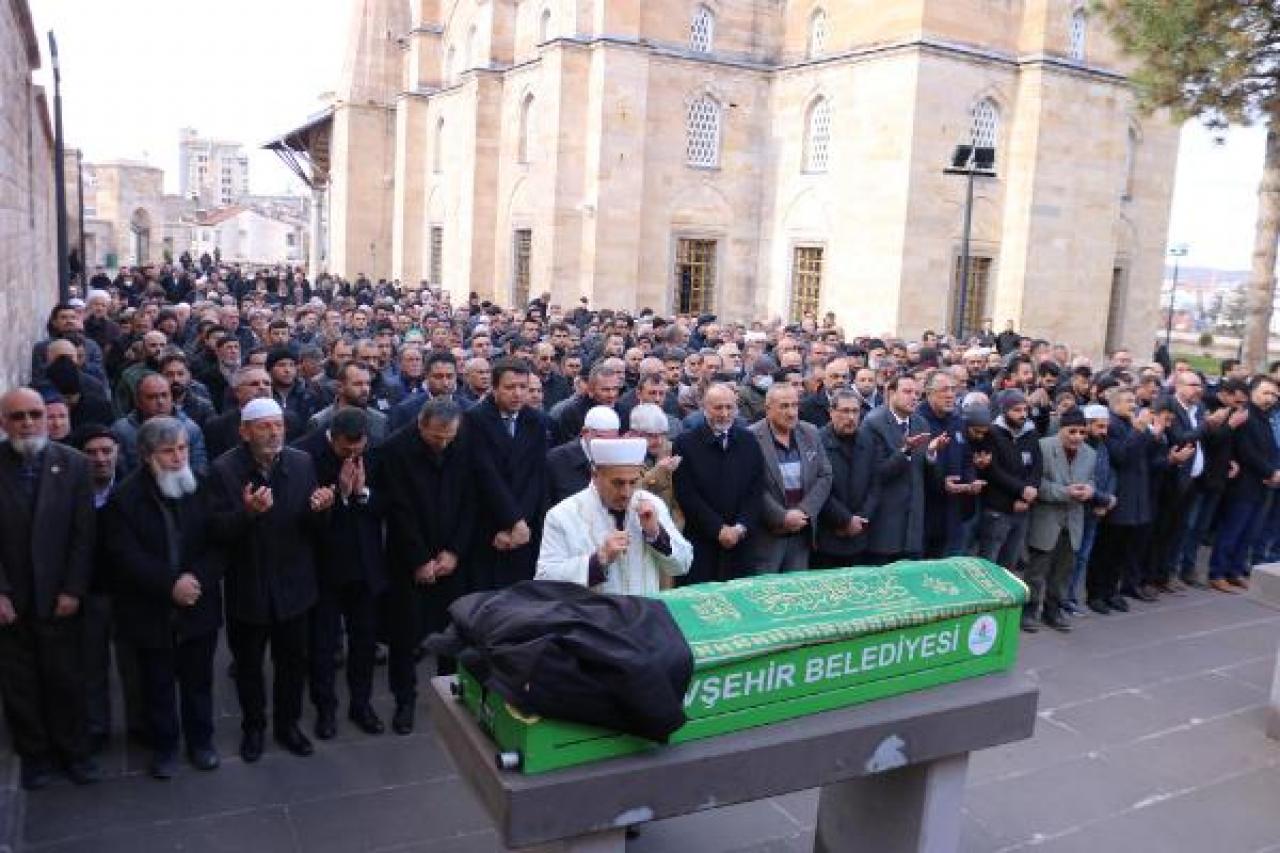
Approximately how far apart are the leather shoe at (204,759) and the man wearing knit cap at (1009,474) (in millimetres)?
5438

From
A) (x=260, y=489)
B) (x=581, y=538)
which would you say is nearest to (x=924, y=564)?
(x=581, y=538)

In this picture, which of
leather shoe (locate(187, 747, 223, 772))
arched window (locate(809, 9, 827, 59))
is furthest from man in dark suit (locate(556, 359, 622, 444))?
arched window (locate(809, 9, 827, 59))

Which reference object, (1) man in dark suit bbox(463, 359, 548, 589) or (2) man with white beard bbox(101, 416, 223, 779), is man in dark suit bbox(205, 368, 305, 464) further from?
(2) man with white beard bbox(101, 416, 223, 779)

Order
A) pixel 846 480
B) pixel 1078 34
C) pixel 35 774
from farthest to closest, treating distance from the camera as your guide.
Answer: pixel 1078 34
pixel 846 480
pixel 35 774

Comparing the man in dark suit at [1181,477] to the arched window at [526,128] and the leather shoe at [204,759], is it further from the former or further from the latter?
the arched window at [526,128]

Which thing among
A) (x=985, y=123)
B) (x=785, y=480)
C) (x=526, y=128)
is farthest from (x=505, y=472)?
(x=526, y=128)

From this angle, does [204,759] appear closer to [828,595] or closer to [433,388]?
[433,388]

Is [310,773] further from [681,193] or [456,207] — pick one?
[456,207]

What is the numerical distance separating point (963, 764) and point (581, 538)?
1668mm

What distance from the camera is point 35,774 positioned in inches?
191

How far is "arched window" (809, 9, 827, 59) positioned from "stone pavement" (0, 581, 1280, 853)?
21547 millimetres

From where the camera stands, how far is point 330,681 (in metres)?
5.53

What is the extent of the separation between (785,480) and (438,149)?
31.2m

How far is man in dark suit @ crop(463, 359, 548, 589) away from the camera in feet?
18.9
